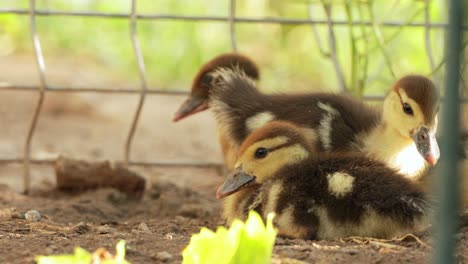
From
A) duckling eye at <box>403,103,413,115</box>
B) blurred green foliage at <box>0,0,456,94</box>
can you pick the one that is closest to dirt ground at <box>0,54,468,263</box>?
blurred green foliage at <box>0,0,456,94</box>

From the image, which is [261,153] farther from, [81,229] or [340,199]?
[81,229]

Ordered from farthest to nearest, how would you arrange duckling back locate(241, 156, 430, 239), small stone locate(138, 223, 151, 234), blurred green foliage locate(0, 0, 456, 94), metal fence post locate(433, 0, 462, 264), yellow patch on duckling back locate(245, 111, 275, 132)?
blurred green foliage locate(0, 0, 456, 94)
yellow patch on duckling back locate(245, 111, 275, 132)
small stone locate(138, 223, 151, 234)
duckling back locate(241, 156, 430, 239)
metal fence post locate(433, 0, 462, 264)

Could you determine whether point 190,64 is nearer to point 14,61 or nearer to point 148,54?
point 148,54

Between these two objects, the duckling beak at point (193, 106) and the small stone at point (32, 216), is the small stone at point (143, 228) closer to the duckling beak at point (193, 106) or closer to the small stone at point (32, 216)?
the small stone at point (32, 216)

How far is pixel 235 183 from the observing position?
3.98 meters

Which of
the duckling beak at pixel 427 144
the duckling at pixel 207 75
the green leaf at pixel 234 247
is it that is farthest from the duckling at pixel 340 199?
the duckling at pixel 207 75

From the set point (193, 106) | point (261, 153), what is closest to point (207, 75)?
point (193, 106)

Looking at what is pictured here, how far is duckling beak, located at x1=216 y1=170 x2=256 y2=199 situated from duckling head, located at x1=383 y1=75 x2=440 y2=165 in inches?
29.3

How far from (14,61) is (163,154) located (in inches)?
102

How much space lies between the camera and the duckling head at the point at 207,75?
5331 mm

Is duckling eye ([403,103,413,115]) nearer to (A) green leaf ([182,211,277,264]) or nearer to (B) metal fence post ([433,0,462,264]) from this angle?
(A) green leaf ([182,211,277,264])

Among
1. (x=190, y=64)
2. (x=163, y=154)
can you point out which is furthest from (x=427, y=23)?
(x=190, y=64)

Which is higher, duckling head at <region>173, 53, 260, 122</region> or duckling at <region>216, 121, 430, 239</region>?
duckling head at <region>173, 53, 260, 122</region>

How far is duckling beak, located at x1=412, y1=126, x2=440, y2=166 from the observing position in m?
3.87
